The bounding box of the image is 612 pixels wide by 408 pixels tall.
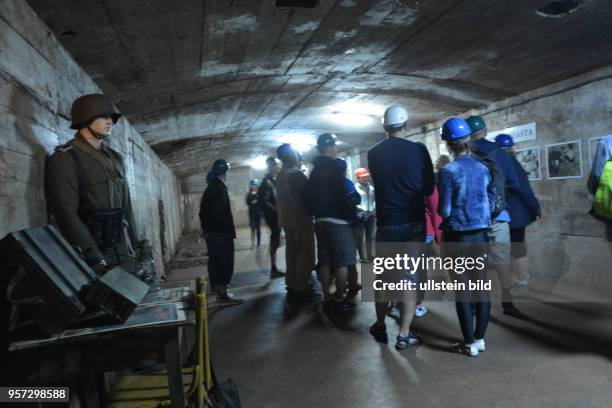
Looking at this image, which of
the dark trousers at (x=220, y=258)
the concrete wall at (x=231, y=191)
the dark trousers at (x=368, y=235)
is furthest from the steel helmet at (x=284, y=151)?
the concrete wall at (x=231, y=191)

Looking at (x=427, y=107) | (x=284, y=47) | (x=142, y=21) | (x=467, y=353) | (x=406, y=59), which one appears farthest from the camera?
(x=427, y=107)

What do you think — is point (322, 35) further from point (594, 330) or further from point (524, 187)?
point (594, 330)

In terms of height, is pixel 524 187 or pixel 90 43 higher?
pixel 90 43

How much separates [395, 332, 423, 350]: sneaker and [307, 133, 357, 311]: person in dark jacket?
120cm

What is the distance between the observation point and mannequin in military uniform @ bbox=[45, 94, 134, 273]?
234 cm

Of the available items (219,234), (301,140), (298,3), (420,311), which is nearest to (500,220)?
(420,311)

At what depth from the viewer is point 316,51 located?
4320 millimetres

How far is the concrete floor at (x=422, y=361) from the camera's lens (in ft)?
8.89

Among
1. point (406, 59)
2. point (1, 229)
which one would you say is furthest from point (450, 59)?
point (1, 229)

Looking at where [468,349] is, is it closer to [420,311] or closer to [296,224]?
[420,311]

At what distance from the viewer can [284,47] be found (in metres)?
4.12

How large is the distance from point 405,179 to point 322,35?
61.4 inches

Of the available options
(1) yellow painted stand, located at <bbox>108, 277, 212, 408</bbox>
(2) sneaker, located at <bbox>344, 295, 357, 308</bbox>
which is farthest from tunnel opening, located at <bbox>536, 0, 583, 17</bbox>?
(1) yellow painted stand, located at <bbox>108, 277, 212, 408</bbox>

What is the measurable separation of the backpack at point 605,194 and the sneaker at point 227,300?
156 inches
